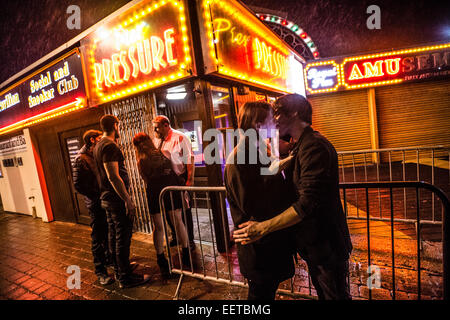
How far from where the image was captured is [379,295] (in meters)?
2.68

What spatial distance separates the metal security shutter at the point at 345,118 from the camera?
10797mm

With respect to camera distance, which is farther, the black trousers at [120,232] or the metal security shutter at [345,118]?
the metal security shutter at [345,118]

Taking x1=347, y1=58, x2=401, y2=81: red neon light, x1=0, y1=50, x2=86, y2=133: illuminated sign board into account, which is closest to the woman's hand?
x1=0, y1=50, x2=86, y2=133: illuminated sign board

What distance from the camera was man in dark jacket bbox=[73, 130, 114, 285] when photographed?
3666 mm

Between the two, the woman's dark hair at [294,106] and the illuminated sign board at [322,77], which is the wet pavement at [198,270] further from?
the illuminated sign board at [322,77]

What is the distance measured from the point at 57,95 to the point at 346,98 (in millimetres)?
12019

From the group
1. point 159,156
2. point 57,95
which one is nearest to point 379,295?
point 159,156

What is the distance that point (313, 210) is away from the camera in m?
1.61

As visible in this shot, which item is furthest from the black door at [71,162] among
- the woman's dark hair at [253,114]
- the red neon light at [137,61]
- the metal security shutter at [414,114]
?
the metal security shutter at [414,114]

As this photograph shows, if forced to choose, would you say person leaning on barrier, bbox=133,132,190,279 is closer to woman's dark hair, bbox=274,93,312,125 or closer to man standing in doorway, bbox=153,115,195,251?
man standing in doorway, bbox=153,115,195,251

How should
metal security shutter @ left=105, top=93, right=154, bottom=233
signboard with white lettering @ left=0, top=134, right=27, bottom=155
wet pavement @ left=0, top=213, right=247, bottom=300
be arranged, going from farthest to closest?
signboard with white lettering @ left=0, top=134, right=27, bottom=155 → metal security shutter @ left=105, top=93, right=154, bottom=233 → wet pavement @ left=0, top=213, right=247, bottom=300

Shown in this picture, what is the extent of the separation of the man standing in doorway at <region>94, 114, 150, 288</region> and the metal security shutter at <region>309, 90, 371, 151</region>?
1032 cm

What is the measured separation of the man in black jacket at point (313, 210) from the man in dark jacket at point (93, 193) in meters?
3.14
